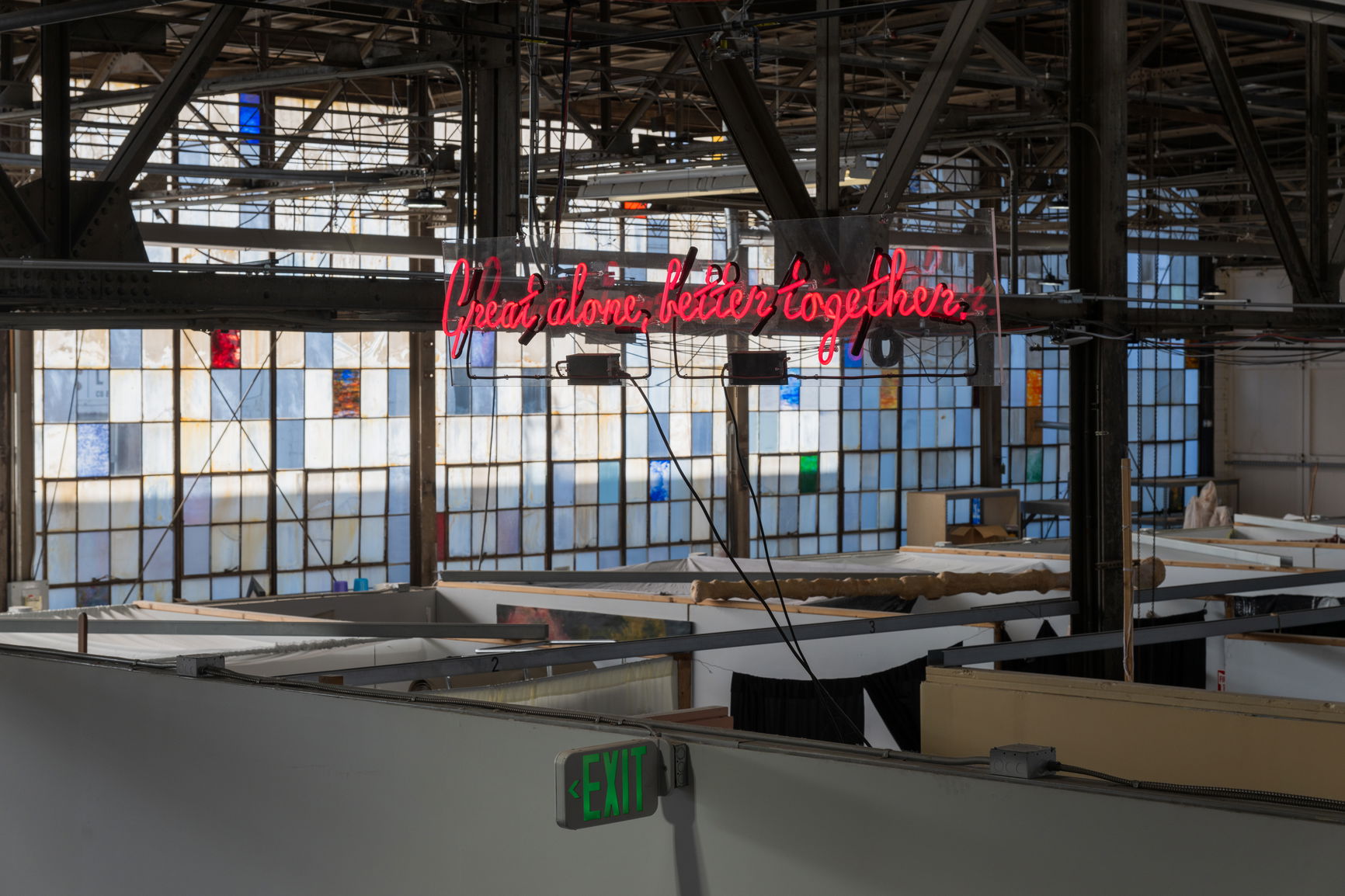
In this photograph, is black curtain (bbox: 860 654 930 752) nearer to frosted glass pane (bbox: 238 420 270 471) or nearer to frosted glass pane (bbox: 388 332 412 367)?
frosted glass pane (bbox: 238 420 270 471)

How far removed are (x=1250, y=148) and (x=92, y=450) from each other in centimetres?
1542

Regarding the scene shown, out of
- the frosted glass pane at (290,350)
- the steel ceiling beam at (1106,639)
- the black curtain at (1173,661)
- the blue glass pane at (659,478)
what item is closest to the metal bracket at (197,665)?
the steel ceiling beam at (1106,639)

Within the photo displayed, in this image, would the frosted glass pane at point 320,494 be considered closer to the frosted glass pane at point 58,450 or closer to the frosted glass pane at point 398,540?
the frosted glass pane at point 398,540

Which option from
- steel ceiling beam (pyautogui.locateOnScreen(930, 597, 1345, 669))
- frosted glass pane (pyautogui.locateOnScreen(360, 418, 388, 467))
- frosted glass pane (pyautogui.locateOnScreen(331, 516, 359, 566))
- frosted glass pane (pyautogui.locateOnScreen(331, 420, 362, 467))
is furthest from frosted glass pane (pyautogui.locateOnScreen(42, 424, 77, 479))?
steel ceiling beam (pyautogui.locateOnScreen(930, 597, 1345, 669))

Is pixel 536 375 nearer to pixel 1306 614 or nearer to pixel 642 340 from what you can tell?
pixel 642 340

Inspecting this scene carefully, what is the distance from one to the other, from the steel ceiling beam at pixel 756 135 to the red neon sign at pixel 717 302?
60cm

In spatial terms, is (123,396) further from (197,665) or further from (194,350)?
(197,665)

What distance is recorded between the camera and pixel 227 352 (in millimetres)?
19828

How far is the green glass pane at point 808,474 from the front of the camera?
25.0 metres

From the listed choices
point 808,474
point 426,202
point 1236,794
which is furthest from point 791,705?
point 808,474

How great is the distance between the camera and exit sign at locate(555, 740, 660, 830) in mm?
3418

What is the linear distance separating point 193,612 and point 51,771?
530cm

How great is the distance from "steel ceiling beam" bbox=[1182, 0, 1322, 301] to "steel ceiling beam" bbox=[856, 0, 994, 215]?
1581mm

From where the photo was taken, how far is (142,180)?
1722cm
